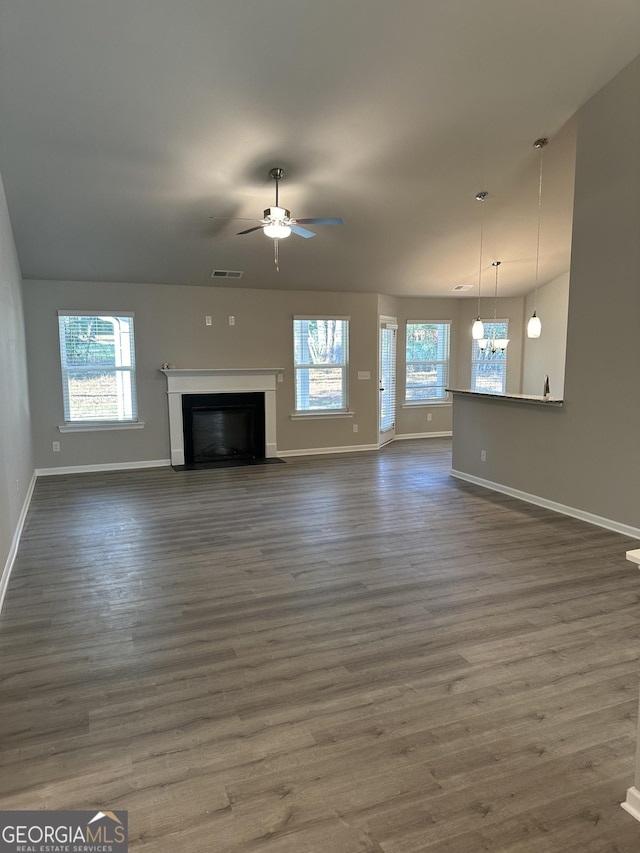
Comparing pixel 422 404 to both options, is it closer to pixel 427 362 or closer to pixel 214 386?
pixel 427 362

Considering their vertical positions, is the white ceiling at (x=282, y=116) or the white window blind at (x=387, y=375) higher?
the white ceiling at (x=282, y=116)

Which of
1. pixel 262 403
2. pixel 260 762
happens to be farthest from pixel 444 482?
pixel 260 762

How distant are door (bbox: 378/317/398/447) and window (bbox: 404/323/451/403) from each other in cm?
37

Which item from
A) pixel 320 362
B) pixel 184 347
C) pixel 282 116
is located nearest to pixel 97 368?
pixel 184 347

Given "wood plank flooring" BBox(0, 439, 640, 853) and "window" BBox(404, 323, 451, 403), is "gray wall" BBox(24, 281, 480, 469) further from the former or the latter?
"wood plank flooring" BBox(0, 439, 640, 853)

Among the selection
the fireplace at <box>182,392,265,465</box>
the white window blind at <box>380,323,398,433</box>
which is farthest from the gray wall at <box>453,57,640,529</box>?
the fireplace at <box>182,392,265,465</box>

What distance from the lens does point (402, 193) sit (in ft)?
18.0

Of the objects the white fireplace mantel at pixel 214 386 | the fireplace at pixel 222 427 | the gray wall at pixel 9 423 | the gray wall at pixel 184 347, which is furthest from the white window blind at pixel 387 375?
the gray wall at pixel 9 423

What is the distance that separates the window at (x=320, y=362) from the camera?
807 cm

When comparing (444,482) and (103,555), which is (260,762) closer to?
(103,555)

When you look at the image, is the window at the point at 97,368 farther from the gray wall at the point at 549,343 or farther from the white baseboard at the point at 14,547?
the gray wall at the point at 549,343

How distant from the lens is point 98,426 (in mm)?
7062

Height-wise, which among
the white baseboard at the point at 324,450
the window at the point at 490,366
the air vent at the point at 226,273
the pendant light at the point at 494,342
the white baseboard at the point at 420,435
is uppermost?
the air vent at the point at 226,273

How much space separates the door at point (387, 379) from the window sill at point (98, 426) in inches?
146
